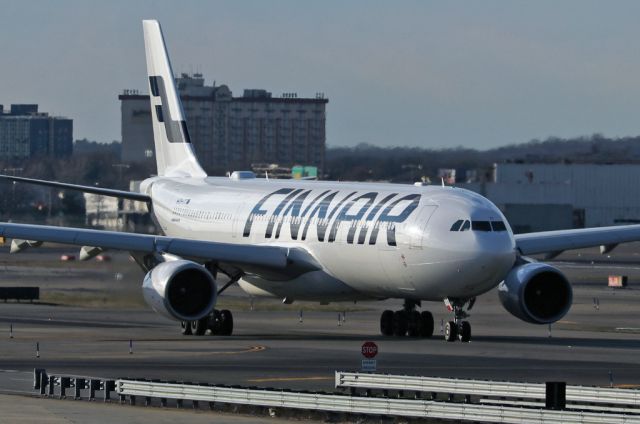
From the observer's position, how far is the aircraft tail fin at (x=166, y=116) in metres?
60.0

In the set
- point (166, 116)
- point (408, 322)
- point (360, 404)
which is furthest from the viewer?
point (166, 116)

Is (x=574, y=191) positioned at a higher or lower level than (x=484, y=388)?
higher

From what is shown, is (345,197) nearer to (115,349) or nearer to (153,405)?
(115,349)

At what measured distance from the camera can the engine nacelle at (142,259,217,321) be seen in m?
45.1

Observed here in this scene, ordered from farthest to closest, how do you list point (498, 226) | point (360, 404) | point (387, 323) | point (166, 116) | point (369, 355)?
point (166, 116), point (387, 323), point (498, 226), point (369, 355), point (360, 404)

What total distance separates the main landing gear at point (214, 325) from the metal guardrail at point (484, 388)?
55.5ft

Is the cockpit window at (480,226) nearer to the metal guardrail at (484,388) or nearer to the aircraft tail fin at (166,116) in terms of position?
the metal guardrail at (484,388)

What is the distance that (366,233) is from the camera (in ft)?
150

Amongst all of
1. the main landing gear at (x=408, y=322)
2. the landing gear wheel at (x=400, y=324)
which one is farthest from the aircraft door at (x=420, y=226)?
the landing gear wheel at (x=400, y=324)

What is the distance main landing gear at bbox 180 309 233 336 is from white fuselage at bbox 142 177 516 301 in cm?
208

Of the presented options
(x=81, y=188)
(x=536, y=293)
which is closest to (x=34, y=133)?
(x=81, y=188)

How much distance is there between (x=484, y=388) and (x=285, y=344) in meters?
15.2

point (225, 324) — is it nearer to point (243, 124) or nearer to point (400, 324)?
point (400, 324)

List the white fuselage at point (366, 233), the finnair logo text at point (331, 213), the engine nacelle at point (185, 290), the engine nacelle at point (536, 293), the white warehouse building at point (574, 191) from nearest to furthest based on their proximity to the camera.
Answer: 1. the white fuselage at point (366, 233)
2. the engine nacelle at point (536, 293)
3. the engine nacelle at point (185, 290)
4. the finnair logo text at point (331, 213)
5. the white warehouse building at point (574, 191)
